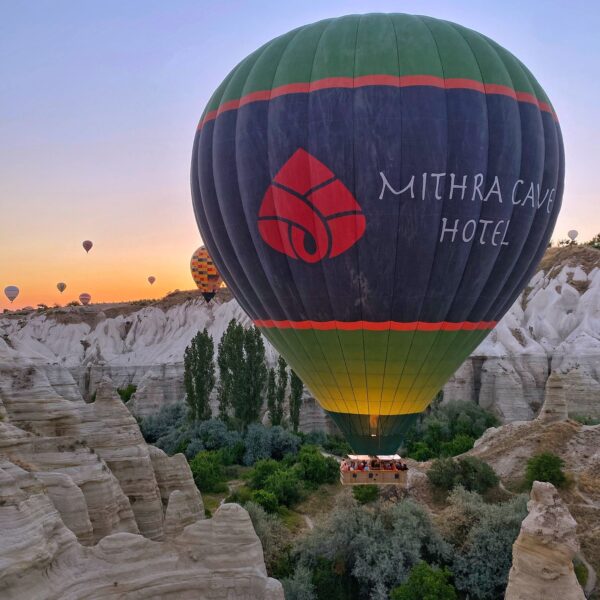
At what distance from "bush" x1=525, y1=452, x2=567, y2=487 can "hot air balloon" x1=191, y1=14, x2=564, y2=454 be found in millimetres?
10119

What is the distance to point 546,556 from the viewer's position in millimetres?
10414

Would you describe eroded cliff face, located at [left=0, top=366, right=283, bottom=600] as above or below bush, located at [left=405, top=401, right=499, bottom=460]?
above

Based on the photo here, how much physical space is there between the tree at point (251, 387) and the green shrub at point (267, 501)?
47.2 feet

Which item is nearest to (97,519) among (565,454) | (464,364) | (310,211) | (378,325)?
(378,325)

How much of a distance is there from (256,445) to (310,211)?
896 inches

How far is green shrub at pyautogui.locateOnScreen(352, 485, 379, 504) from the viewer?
21781mm

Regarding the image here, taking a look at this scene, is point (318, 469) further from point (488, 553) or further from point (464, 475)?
point (488, 553)

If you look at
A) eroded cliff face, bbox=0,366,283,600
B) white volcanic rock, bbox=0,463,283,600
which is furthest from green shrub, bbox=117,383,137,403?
white volcanic rock, bbox=0,463,283,600

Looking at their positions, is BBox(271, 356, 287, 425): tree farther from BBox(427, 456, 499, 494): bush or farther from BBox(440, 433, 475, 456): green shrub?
BBox(427, 456, 499, 494): bush

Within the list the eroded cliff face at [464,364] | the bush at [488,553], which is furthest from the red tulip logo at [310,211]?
the bush at [488,553]

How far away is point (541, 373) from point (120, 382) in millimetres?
40659

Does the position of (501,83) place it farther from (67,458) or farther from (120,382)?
(120,382)

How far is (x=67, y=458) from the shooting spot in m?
12.5

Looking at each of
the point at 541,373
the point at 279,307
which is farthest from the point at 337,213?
the point at 541,373
